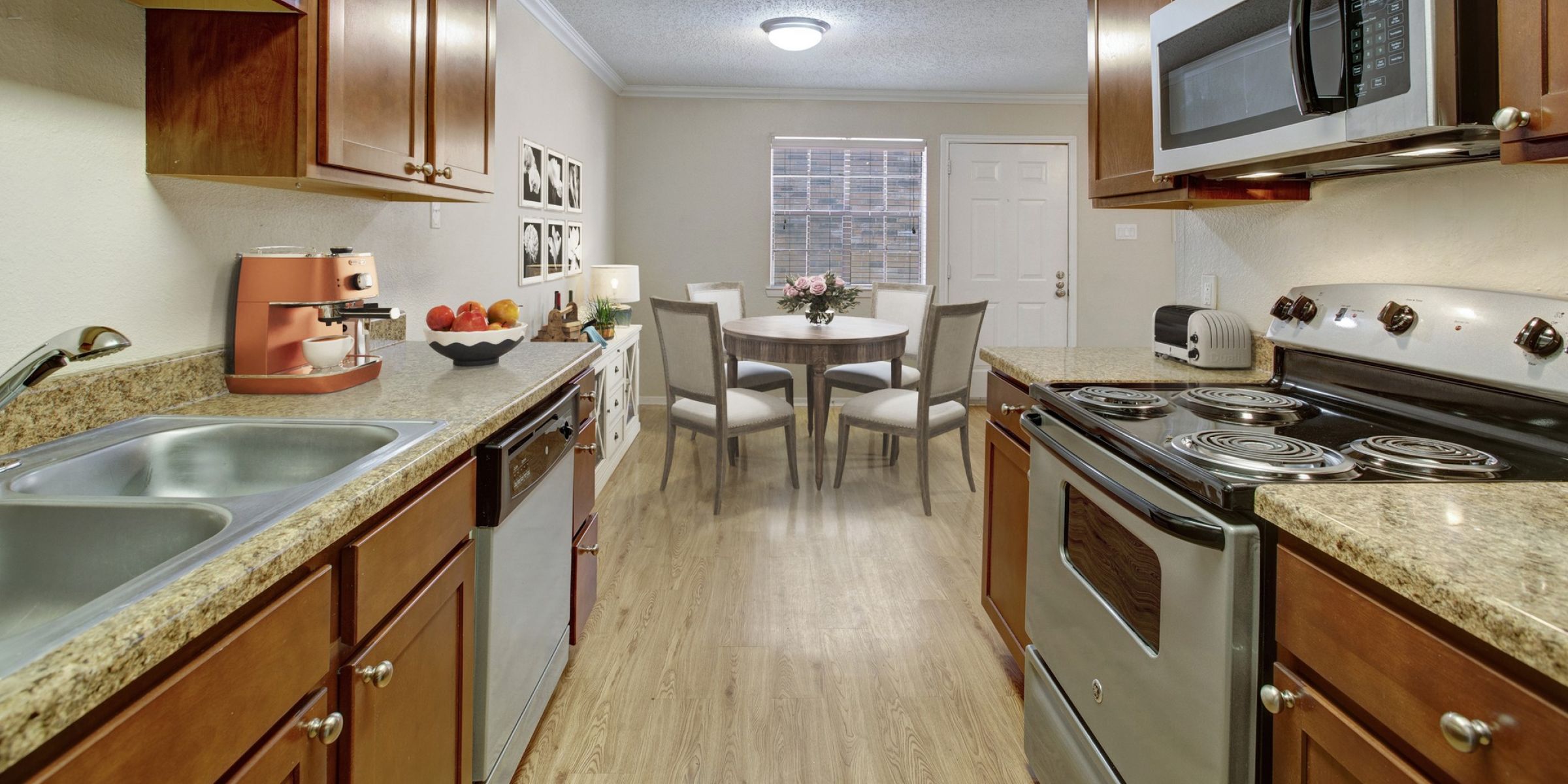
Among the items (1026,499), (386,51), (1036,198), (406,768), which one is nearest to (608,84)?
(1036,198)

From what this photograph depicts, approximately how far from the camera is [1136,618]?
1.35 metres

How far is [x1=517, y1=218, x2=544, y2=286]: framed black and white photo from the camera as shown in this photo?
13.4 feet

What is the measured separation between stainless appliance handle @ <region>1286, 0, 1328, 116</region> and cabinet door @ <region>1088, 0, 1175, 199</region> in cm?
66

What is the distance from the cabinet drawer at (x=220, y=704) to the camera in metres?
0.62

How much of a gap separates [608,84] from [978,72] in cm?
247

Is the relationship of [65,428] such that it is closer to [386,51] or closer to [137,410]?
[137,410]

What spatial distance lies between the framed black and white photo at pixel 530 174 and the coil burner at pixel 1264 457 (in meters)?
3.41

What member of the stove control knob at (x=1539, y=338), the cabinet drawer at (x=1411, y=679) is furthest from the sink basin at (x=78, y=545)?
the stove control knob at (x=1539, y=338)

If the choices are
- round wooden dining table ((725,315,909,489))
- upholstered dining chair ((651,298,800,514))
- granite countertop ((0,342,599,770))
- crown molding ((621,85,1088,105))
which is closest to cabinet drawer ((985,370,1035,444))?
granite countertop ((0,342,599,770))

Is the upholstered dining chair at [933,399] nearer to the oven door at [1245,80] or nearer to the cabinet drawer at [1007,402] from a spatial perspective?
the cabinet drawer at [1007,402]

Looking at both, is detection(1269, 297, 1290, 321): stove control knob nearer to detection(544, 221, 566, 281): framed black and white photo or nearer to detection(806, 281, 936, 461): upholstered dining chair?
detection(806, 281, 936, 461): upholstered dining chair

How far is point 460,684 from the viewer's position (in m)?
1.47

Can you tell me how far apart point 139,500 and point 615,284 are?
397 cm

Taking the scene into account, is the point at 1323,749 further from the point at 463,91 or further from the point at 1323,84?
the point at 463,91
